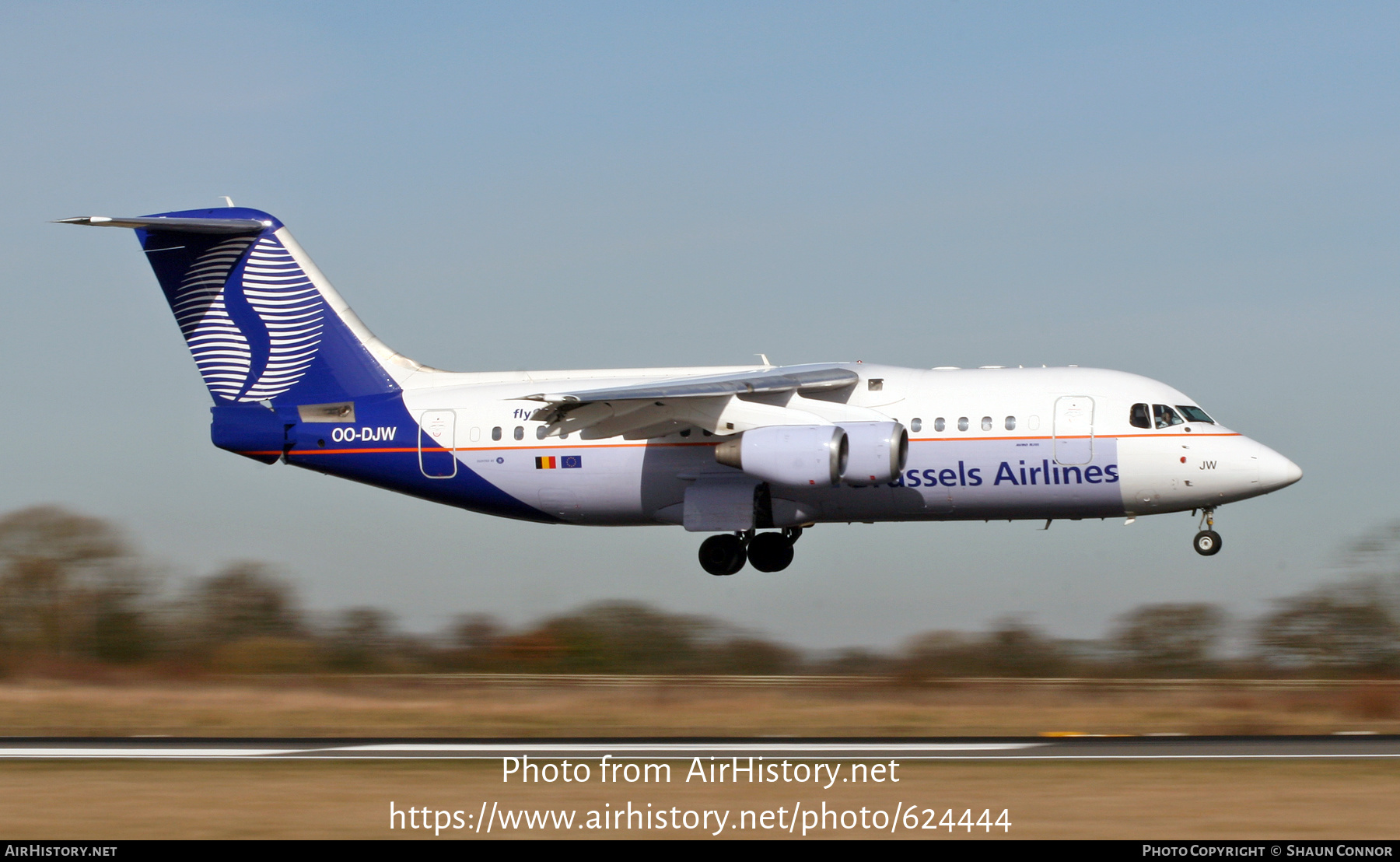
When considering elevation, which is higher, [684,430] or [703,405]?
[703,405]

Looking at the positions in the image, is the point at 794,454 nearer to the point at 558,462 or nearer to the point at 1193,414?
the point at 558,462

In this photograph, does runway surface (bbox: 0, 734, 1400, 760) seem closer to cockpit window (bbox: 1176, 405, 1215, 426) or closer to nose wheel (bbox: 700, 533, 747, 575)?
cockpit window (bbox: 1176, 405, 1215, 426)

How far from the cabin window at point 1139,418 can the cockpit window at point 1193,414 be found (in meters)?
0.50

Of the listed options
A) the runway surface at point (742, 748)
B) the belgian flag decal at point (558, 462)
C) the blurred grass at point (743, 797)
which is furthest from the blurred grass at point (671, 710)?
the blurred grass at point (743, 797)

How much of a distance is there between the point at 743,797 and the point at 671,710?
8.46 m

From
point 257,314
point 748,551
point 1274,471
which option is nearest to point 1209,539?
point 1274,471

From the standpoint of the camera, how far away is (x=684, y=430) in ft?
74.5

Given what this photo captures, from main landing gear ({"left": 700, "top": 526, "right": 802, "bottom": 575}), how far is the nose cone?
6589mm

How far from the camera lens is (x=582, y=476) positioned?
76.1 feet

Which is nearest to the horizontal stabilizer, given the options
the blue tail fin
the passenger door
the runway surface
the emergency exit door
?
the blue tail fin

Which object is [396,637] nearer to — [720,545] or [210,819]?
[720,545]

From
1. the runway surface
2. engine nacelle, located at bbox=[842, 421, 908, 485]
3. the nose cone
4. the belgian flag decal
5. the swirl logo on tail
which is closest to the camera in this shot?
the runway surface

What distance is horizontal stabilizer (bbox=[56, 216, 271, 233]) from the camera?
24.1 m
